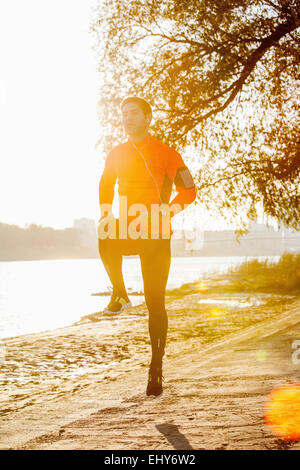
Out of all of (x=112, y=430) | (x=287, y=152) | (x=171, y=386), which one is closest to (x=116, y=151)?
(x=112, y=430)

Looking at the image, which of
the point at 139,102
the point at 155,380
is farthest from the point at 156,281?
the point at 139,102

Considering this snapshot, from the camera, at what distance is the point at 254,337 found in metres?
8.86

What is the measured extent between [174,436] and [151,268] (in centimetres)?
124

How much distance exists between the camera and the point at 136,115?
418cm

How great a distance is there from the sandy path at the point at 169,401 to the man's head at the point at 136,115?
88.2 inches

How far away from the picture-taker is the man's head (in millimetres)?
4145

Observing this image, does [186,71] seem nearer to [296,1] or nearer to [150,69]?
[150,69]

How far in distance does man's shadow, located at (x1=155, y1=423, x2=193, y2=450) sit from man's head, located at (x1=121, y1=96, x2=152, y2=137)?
221cm

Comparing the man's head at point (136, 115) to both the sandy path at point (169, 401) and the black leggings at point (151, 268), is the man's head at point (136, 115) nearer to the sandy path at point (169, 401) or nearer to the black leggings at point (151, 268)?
the black leggings at point (151, 268)

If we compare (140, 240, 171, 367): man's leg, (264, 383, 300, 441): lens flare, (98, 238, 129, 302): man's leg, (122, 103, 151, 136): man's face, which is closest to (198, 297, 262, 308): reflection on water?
(264, 383, 300, 441): lens flare

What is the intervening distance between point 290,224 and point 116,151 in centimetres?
1002

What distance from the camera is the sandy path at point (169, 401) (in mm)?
3779
